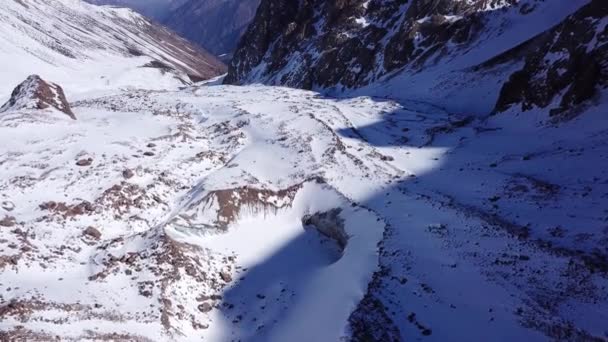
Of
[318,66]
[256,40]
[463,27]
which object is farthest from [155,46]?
[463,27]

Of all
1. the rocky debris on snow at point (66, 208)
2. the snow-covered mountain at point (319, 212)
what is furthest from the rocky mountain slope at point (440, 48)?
the rocky debris on snow at point (66, 208)

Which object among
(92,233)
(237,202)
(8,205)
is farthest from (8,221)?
(237,202)

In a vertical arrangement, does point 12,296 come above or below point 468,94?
below

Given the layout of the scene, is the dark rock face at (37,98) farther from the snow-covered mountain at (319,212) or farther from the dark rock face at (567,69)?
the dark rock face at (567,69)

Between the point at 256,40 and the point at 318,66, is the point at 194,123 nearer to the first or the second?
the point at 318,66

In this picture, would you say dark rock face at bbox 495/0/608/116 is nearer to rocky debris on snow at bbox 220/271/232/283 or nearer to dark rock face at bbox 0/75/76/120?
rocky debris on snow at bbox 220/271/232/283
